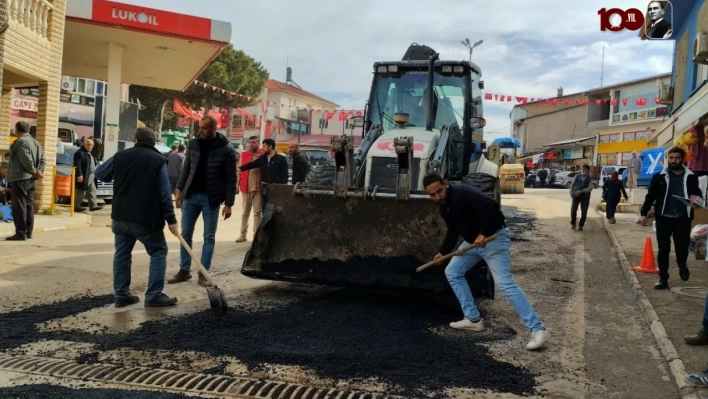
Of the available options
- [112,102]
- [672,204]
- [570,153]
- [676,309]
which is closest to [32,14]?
[112,102]

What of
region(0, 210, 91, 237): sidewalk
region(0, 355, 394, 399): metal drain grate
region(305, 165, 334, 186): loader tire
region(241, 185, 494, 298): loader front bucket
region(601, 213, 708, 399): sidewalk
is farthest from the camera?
region(0, 210, 91, 237): sidewalk

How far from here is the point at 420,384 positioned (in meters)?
4.00

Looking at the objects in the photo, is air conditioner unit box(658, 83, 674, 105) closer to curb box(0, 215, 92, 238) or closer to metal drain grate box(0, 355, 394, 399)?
curb box(0, 215, 92, 238)

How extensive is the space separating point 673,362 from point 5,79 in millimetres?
13853

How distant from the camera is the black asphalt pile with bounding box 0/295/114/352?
467 cm

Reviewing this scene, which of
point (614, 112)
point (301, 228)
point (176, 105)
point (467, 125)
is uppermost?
point (614, 112)

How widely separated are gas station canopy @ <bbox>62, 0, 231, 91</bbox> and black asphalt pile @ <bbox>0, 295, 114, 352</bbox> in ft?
34.2

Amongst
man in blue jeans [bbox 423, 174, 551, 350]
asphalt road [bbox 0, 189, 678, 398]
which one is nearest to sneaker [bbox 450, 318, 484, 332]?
man in blue jeans [bbox 423, 174, 551, 350]

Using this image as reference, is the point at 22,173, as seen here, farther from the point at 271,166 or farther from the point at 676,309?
the point at 676,309

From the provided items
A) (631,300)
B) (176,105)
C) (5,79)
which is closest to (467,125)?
(631,300)

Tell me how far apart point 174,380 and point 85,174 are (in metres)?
11.6

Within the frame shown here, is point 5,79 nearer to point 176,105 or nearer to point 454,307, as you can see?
point 454,307

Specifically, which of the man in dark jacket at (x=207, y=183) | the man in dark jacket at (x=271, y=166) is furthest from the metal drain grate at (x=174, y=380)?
the man in dark jacket at (x=271, y=166)

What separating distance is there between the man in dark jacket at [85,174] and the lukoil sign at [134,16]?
316cm
